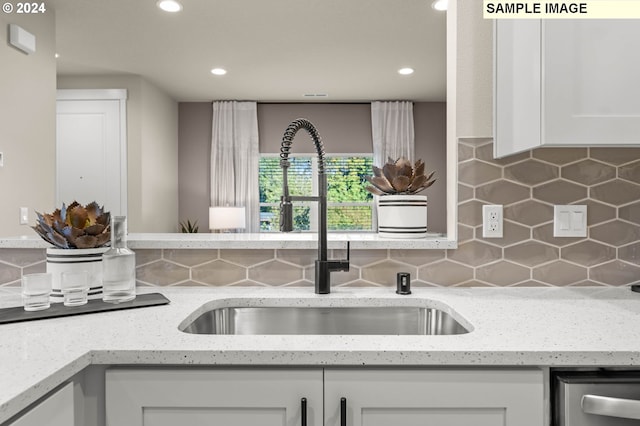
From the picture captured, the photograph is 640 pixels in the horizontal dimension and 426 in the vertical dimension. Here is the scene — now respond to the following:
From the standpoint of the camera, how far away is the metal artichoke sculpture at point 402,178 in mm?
1373

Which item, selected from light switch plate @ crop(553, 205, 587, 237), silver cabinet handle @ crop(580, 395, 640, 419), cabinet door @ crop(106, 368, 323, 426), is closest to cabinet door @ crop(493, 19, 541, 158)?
light switch plate @ crop(553, 205, 587, 237)

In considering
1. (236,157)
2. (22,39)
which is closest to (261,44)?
(22,39)

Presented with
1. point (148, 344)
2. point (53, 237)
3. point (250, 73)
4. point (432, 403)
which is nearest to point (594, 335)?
point (432, 403)

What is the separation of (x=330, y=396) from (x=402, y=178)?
771 mm

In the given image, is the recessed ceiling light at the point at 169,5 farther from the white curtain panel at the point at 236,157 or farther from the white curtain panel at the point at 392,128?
the white curtain panel at the point at 392,128

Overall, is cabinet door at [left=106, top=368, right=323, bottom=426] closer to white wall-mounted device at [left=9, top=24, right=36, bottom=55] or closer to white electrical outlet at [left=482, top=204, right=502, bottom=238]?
white electrical outlet at [left=482, top=204, right=502, bottom=238]

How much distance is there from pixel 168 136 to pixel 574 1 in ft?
17.1

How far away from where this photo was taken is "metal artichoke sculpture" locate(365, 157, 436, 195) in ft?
4.50

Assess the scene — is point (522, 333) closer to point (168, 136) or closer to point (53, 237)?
point (53, 237)

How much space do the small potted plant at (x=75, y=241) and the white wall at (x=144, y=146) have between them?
369 cm

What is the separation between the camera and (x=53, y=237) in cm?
116

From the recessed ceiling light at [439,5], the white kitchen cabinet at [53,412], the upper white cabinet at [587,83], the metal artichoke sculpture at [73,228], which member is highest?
the recessed ceiling light at [439,5]

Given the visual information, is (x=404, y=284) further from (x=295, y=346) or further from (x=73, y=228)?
(x=73, y=228)

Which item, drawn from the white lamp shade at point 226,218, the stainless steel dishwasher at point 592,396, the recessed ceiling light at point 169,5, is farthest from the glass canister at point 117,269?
the white lamp shade at point 226,218
